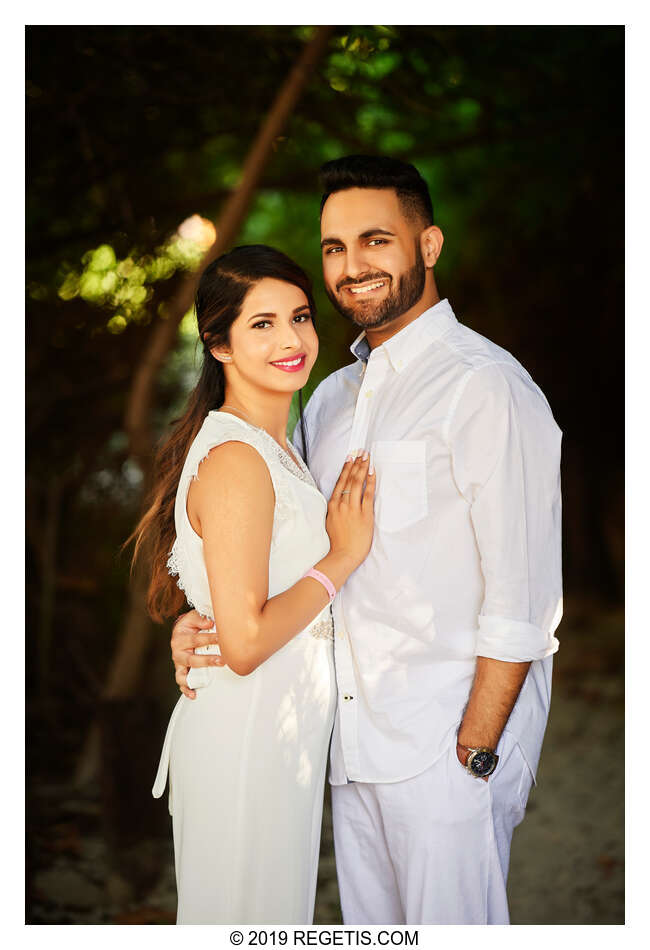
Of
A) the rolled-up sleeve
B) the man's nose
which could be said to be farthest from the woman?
the rolled-up sleeve

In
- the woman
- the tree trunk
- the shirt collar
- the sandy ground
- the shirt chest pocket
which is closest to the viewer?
the woman

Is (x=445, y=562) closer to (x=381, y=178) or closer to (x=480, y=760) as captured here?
(x=480, y=760)

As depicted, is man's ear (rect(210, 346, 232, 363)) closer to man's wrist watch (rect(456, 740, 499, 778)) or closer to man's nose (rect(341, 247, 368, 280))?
man's nose (rect(341, 247, 368, 280))

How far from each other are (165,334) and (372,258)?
163 cm

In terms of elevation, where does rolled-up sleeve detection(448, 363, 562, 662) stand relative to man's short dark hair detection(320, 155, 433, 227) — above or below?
below

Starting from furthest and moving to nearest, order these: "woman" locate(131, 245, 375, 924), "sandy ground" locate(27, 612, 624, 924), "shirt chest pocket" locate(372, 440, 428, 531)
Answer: "sandy ground" locate(27, 612, 624, 924)
"shirt chest pocket" locate(372, 440, 428, 531)
"woman" locate(131, 245, 375, 924)

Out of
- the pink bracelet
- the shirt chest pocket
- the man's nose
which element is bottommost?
the pink bracelet

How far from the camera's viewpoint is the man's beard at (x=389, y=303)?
7.59 feet

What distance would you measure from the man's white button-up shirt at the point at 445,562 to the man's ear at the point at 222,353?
40cm

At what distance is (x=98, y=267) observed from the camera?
411cm

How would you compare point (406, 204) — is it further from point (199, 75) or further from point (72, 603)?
point (72, 603)

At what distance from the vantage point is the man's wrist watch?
210cm

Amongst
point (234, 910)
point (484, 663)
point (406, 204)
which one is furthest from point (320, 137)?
point (234, 910)
